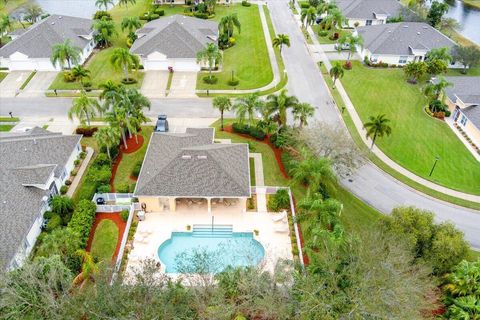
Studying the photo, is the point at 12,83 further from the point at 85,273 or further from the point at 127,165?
the point at 85,273

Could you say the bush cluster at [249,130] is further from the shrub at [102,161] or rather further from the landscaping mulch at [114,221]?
the landscaping mulch at [114,221]

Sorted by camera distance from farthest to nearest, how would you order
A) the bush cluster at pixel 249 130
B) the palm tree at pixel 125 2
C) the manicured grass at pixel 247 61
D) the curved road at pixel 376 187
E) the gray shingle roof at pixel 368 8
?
the palm tree at pixel 125 2 < the gray shingle roof at pixel 368 8 < the manicured grass at pixel 247 61 < the bush cluster at pixel 249 130 < the curved road at pixel 376 187

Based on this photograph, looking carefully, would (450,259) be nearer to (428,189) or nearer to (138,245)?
(428,189)

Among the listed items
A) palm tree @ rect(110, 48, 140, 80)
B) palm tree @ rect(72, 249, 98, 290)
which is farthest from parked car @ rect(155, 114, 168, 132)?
palm tree @ rect(72, 249, 98, 290)

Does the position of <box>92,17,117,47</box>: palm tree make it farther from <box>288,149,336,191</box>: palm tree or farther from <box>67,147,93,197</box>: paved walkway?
<box>288,149,336,191</box>: palm tree

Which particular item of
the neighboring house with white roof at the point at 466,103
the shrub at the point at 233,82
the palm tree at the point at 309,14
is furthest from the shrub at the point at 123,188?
the palm tree at the point at 309,14

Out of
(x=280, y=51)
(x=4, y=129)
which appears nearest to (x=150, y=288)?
(x=4, y=129)

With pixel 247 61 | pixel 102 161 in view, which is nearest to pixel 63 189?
pixel 102 161
